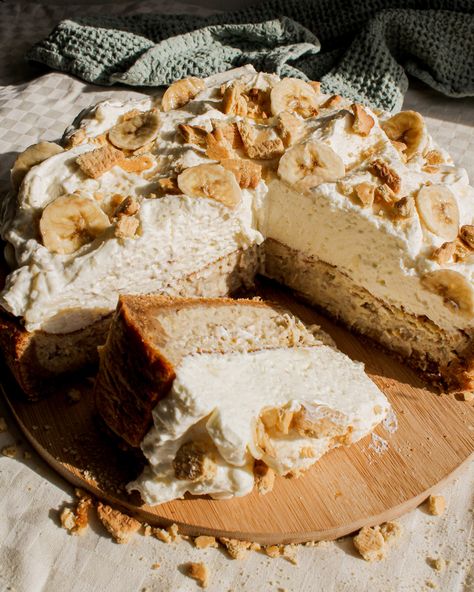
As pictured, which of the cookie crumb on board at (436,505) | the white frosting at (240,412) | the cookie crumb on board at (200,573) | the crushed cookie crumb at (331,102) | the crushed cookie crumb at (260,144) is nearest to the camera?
the white frosting at (240,412)

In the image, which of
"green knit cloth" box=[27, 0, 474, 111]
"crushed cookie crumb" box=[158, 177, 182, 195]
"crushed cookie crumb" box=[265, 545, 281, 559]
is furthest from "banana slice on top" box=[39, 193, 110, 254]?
"green knit cloth" box=[27, 0, 474, 111]

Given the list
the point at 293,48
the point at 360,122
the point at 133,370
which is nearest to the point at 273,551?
the point at 133,370

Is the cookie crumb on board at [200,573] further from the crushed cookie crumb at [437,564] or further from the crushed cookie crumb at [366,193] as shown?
the crushed cookie crumb at [366,193]

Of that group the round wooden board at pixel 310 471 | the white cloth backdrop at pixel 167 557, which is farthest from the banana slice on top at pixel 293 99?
the white cloth backdrop at pixel 167 557

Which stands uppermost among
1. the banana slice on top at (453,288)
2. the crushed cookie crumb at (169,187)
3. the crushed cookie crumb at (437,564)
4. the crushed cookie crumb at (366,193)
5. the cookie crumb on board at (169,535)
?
the crushed cookie crumb at (169,187)

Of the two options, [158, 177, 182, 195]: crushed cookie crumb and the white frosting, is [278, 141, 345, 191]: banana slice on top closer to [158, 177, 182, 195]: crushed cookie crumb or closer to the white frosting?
[158, 177, 182, 195]: crushed cookie crumb

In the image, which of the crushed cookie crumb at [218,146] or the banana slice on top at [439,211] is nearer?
the banana slice on top at [439,211]
